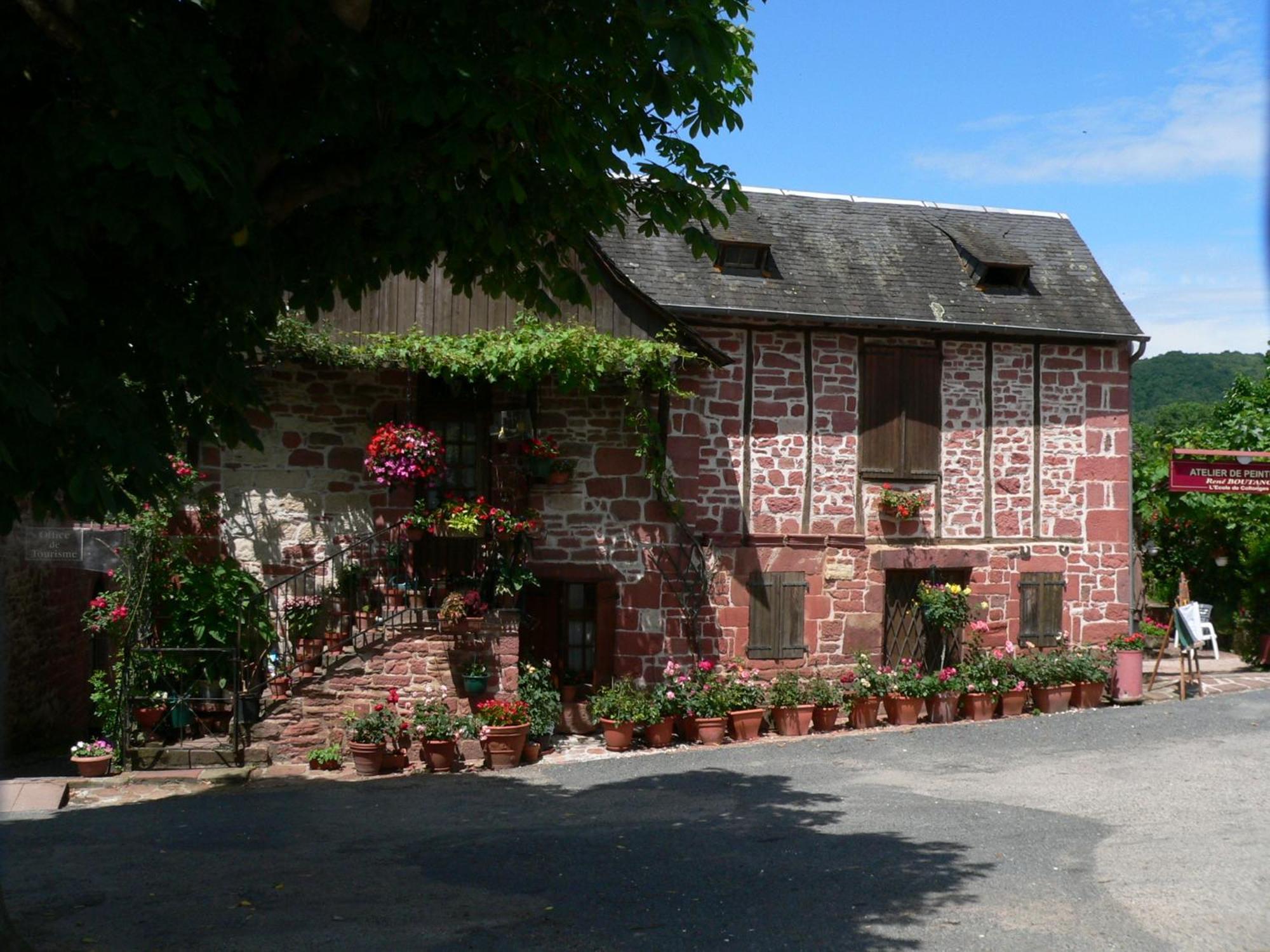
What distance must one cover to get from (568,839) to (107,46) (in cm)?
568

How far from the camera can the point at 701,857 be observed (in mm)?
7957

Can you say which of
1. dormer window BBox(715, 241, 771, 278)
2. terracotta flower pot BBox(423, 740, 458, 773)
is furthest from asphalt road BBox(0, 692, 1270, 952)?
dormer window BBox(715, 241, 771, 278)

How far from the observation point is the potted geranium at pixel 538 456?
1256 cm

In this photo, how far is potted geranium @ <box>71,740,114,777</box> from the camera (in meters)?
11.0

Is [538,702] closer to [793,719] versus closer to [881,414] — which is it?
[793,719]

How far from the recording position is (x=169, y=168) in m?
4.96

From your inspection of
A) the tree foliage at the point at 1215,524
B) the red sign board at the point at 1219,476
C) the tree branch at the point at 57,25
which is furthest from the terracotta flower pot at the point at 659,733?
the tree foliage at the point at 1215,524

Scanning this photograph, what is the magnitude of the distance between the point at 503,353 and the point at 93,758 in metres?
5.16

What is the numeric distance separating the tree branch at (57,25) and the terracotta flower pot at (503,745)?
7463 mm

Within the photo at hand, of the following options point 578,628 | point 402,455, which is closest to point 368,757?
point 402,455

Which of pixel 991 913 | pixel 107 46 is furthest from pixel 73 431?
pixel 991 913

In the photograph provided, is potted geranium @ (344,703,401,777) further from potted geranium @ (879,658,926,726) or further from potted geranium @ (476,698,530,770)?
potted geranium @ (879,658,926,726)

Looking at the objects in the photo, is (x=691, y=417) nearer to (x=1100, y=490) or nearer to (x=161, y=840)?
(x=1100, y=490)

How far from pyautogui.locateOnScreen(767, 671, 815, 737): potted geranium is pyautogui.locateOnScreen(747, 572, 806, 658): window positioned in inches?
22.8
